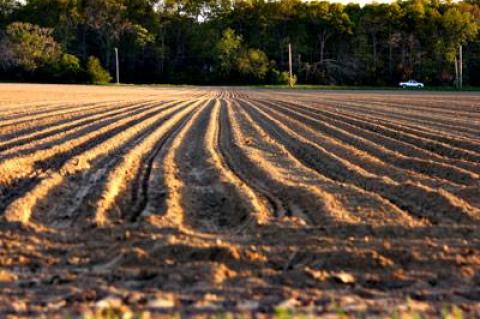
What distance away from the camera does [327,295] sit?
439 centimetres

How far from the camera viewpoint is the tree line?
79500 mm

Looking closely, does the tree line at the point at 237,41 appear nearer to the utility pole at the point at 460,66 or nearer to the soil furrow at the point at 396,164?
the utility pole at the point at 460,66

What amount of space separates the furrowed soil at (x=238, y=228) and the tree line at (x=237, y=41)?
69.3 meters

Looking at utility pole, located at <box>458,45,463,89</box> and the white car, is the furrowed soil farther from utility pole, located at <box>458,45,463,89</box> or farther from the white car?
utility pole, located at <box>458,45,463,89</box>

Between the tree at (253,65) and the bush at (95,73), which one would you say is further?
the tree at (253,65)

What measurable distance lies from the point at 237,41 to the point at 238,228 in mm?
81568

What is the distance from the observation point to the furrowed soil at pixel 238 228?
4371 mm

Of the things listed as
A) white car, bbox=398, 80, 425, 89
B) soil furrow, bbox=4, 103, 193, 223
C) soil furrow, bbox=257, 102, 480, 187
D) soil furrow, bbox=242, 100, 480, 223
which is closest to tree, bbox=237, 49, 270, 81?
white car, bbox=398, 80, 425, 89

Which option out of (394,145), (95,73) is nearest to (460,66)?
(95,73)

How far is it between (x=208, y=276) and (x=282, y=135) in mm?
11170

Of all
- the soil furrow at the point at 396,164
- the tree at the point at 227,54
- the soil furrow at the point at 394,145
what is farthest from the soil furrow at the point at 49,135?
the tree at the point at 227,54

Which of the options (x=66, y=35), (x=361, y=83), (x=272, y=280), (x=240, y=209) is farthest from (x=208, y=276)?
(x=66, y=35)

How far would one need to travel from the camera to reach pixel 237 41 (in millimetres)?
86312

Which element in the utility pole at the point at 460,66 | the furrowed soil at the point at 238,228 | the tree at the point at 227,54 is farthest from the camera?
the tree at the point at 227,54
